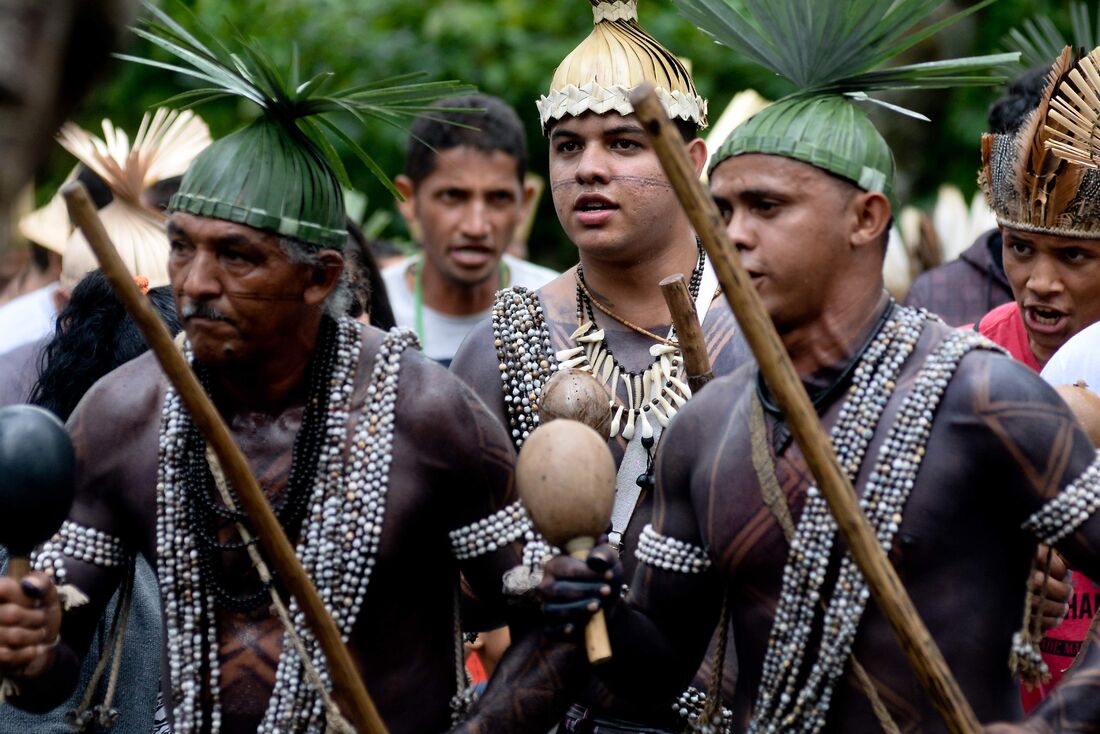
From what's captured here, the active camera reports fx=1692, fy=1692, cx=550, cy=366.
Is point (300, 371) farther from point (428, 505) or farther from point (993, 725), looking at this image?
point (993, 725)

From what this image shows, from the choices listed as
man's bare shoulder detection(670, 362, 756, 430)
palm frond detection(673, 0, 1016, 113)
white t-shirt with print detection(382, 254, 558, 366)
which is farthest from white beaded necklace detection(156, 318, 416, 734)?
white t-shirt with print detection(382, 254, 558, 366)

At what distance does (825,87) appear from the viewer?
146 inches

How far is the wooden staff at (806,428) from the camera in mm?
3164

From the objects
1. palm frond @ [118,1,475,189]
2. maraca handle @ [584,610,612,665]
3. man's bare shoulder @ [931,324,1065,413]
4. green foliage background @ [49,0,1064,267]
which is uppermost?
green foliage background @ [49,0,1064,267]

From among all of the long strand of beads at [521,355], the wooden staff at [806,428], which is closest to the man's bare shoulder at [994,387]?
the wooden staff at [806,428]

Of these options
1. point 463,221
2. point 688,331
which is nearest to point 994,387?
point 688,331

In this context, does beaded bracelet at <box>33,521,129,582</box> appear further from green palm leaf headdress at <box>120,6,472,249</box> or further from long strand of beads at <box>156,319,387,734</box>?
green palm leaf headdress at <box>120,6,472,249</box>

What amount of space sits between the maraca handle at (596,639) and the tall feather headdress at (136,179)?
252 cm

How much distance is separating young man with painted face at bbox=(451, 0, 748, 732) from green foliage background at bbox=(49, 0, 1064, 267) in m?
6.82

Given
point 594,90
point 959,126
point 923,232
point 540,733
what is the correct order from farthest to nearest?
point 959,126
point 923,232
point 594,90
point 540,733

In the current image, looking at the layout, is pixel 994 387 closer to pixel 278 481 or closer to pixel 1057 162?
pixel 278 481

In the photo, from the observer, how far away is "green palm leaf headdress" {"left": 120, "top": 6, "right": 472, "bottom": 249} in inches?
150

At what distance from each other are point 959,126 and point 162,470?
9.35m

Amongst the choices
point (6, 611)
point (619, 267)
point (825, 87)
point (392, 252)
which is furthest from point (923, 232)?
point (6, 611)
